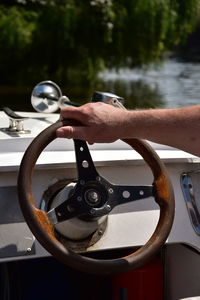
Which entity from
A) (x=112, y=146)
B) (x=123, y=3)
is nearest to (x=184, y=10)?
(x=123, y=3)

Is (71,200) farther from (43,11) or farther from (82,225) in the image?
(43,11)

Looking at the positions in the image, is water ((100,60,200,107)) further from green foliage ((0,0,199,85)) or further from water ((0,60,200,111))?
green foliage ((0,0,199,85))

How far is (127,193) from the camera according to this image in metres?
2.25

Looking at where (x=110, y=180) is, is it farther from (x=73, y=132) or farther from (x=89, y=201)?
(x=73, y=132)

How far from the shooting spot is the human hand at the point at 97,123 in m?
2.04

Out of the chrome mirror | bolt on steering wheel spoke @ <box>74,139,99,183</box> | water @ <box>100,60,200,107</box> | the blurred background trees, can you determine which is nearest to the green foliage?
the blurred background trees

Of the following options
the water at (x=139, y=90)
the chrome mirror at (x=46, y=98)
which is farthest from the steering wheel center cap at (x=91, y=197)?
the water at (x=139, y=90)

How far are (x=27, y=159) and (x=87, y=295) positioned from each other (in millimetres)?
858

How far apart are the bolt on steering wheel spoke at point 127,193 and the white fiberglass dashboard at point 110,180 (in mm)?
155

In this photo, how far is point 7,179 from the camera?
231cm

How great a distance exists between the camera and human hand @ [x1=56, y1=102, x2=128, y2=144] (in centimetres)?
204

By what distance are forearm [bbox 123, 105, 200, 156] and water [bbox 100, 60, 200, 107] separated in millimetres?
10525

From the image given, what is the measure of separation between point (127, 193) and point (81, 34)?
590 inches

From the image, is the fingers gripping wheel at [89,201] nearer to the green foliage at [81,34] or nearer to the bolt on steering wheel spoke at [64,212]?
the bolt on steering wheel spoke at [64,212]
